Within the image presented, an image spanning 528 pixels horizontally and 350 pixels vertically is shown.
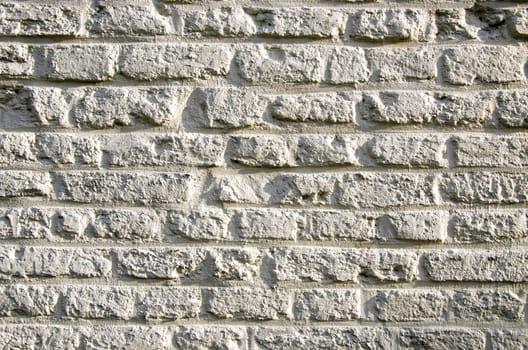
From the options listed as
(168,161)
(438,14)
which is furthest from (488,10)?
(168,161)

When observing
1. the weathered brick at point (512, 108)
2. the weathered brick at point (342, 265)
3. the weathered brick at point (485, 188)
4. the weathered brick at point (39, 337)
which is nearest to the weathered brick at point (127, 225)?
the weathered brick at point (39, 337)

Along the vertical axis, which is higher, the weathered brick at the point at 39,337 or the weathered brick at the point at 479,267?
A: the weathered brick at the point at 479,267

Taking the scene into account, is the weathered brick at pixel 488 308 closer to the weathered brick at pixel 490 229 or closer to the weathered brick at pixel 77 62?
the weathered brick at pixel 490 229

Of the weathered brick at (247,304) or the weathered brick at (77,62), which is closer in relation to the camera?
the weathered brick at (247,304)

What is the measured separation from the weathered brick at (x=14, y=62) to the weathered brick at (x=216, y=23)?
0.70 m

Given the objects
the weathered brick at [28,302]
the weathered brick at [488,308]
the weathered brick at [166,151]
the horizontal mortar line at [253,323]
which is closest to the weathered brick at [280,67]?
the weathered brick at [166,151]

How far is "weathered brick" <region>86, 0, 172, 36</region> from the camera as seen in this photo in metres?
2.96

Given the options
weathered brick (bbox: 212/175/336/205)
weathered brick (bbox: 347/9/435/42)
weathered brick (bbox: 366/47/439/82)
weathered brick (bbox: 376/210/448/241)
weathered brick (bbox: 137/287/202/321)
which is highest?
weathered brick (bbox: 347/9/435/42)

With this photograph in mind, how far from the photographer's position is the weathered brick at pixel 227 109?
2910mm

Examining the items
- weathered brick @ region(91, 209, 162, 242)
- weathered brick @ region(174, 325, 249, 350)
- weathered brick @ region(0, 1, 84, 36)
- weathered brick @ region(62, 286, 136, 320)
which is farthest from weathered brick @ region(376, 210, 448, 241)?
weathered brick @ region(0, 1, 84, 36)

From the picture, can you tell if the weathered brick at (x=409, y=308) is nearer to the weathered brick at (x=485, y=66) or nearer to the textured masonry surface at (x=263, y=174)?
the textured masonry surface at (x=263, y=174)

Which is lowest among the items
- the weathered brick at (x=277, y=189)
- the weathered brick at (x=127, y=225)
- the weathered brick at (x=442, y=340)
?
the weathered brick at (x=442, y=340)

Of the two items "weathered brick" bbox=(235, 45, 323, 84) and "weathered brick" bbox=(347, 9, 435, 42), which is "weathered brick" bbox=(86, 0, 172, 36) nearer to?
"weathered brick" bbox=(235, 45, 323, 84)

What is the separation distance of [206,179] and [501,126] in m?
1.34
